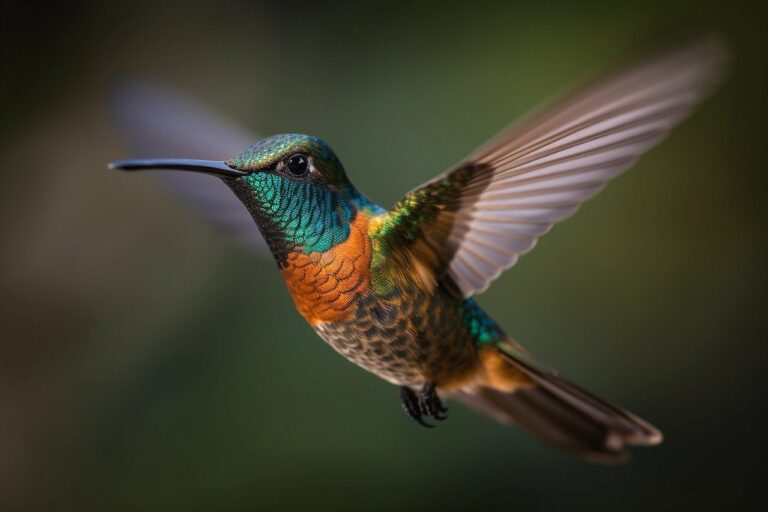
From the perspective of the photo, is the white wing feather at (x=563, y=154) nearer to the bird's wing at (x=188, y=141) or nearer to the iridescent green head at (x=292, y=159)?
the iridescent green head at (x=292, y=159)

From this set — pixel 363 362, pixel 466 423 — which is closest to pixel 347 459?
pixel 466 423

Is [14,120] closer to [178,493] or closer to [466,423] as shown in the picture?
[178,493]

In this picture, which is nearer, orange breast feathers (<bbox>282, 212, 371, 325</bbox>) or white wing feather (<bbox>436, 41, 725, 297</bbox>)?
white wing feather (<bbox>436, 41, 725, 297</bbox>)

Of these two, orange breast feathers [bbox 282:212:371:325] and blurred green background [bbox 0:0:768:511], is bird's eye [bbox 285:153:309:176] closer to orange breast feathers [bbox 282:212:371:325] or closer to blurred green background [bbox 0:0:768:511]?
orange breast feathers [bbox 282:212:371:325]

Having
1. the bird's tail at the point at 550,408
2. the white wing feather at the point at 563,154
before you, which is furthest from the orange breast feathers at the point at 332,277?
the bird's tail at the point at 550,408

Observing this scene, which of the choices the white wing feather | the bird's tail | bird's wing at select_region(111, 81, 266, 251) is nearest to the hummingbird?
the white wing feather

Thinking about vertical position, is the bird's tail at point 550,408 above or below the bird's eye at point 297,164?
below

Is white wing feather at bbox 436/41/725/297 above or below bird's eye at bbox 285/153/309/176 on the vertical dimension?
below

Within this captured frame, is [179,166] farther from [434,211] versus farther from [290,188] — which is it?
[434,211]
